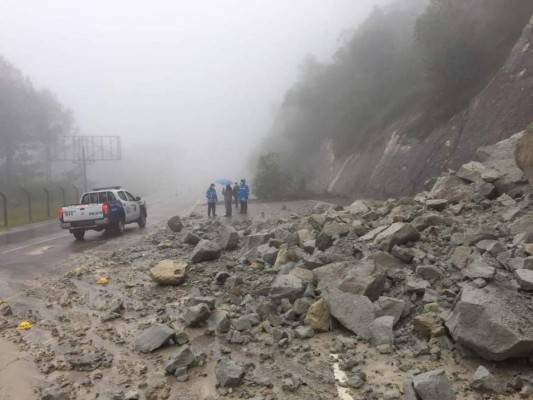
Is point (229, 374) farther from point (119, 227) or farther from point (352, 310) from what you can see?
point (119, 227)

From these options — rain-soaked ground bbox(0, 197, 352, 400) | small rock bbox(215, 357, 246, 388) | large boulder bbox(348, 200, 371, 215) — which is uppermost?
large boulder bbox(348, 200, 371, 215)

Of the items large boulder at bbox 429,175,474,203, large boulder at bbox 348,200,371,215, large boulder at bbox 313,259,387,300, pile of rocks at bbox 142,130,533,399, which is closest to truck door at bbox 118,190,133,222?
pile of rocks at bbox 142,130,533,399

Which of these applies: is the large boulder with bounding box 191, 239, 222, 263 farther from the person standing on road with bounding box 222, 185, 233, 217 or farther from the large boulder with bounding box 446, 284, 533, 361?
the person standing on road with bounding box 222, 185, 233, 217

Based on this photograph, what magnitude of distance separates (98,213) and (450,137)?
1731 centimetres

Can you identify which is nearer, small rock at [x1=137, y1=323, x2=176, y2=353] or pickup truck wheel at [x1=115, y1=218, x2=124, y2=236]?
small rock at [x1=137, y1=323, x2=176, y2=353]

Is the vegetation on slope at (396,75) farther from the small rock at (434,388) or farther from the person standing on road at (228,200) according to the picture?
the small rock at (434,388)

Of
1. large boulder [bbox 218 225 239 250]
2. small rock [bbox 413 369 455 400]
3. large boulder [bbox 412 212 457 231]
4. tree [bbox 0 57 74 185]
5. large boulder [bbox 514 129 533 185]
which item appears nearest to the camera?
small rock [bbox 413 369 455 400]

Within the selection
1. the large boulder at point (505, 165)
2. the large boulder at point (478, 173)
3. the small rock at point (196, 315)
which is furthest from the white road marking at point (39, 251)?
the large boulder at point (505, 165)

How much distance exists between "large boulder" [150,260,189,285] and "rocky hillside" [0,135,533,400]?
0.03 metres

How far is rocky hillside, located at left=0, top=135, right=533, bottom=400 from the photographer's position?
4785 millimetres

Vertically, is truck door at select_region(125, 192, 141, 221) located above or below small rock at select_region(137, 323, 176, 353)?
above

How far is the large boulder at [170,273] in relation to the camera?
8789 millimetres

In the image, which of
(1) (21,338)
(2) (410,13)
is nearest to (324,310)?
(1) (21,338)

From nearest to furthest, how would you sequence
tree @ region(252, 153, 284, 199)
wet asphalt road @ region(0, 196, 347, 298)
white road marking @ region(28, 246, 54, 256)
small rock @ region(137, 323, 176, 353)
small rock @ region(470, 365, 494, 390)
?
small rock @ region(470, 365, 494, 390) < small rock @ region(137, 323, 176, 353) < wet asphalt road @ region(0, 196, 347, 298) < white road marking @ region(28, 246, 54, 256) < tree @ region(252, 153, 284, 199)
